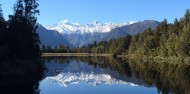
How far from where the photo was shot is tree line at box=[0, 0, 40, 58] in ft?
241

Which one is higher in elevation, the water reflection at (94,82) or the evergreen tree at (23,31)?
the evergreen tree at (23,31)

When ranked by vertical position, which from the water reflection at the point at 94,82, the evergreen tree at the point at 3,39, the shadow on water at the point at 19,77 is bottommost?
the water reflection at the point at 94,82

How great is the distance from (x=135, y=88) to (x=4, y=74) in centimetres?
2267

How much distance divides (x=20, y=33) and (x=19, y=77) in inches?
525

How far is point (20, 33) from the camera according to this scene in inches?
3088

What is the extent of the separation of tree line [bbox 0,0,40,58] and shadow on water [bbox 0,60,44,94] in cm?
201

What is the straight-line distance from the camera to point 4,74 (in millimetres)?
67438

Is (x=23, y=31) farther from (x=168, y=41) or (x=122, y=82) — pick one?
(x=168, y=41)

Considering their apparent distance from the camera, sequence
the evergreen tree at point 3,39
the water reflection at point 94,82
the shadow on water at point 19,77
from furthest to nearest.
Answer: the evergreen tree at point 3,39 < the water reflection at point 94,82 < the shadow on water at point 19,77

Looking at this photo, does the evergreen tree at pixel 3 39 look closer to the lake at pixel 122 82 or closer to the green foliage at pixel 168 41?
the lake at pixel 122 82

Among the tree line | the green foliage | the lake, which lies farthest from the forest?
the tree line

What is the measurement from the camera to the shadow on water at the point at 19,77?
53.2 m

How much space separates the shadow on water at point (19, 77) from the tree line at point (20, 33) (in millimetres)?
2008

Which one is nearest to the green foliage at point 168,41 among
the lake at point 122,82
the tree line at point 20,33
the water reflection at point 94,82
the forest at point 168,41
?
the forest at point 168,41
